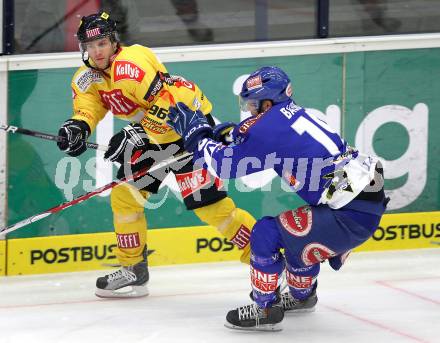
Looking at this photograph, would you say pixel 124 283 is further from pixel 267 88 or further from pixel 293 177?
pixel 267 88

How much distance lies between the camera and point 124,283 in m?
5.50

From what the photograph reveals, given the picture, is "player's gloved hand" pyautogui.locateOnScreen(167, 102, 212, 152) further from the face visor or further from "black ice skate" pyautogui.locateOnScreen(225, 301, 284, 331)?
"black ice skate" pyautogui.locateOnScreen(225, 301, 284, 331)

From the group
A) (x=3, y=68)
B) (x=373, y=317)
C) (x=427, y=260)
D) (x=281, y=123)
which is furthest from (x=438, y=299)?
(x=3, y=68)

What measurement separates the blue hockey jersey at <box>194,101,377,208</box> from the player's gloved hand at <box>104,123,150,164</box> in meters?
0.68

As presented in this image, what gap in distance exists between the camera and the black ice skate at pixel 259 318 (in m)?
4.79

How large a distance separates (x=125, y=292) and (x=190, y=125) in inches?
41.0

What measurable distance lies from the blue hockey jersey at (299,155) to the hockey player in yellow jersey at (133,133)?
62cm

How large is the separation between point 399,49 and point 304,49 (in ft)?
1.86

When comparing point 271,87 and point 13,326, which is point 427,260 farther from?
point 13,326

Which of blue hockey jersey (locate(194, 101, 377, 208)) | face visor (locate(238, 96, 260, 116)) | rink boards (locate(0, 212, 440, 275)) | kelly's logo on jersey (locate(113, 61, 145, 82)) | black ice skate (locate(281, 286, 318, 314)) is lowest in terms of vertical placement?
rink boards (locate(0, 212, 440, 275))

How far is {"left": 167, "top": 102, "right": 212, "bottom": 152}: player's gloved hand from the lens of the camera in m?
4.83

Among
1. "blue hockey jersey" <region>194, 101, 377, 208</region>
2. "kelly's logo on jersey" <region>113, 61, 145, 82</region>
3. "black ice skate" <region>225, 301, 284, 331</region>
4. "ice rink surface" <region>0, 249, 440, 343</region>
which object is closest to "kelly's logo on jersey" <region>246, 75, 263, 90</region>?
"blue hockey jersey" <region>194, 101, 377, 208</region>

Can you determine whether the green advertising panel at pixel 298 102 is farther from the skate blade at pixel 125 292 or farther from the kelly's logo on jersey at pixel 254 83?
the kelly's logo on jersey at pixel 254 83

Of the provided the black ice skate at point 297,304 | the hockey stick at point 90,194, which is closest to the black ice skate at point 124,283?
the hockey stick at point 90,194
